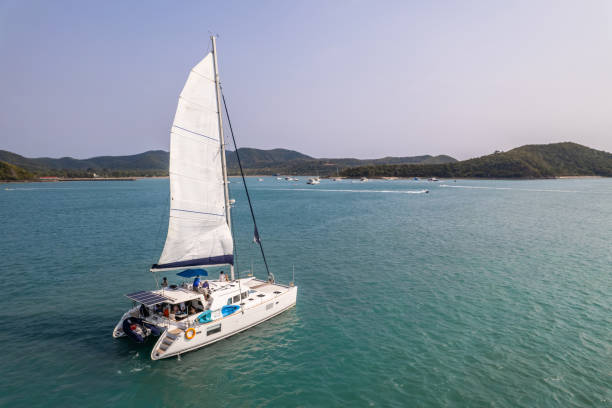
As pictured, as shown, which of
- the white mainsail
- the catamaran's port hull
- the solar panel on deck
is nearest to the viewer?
the catamaran's port hull

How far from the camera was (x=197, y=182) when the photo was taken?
19344 millimetres

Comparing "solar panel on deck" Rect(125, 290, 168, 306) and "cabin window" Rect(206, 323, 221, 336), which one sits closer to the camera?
"solar panel on deck" Rect(125, 290, 168, 306)

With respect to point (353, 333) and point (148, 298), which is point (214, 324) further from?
point (353, 333)

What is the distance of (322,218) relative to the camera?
66625 mm

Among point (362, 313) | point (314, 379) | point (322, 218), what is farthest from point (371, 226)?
point (314, 379)

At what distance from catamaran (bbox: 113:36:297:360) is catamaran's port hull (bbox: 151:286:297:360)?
0.17 feet

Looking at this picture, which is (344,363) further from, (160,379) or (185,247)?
(185,247)

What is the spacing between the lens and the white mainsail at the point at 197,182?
18266 mm

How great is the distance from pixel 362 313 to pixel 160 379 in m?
12.8

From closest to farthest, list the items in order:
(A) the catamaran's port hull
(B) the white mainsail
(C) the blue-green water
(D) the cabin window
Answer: (C) the blue-green water, (A) the catamaran's port hull, (D) the cabin window, (B) the white mainsail

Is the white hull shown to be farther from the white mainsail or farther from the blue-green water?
the white mainsail

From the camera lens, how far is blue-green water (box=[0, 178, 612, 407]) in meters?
14.3

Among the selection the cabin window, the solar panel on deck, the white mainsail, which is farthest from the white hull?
the white mainsail

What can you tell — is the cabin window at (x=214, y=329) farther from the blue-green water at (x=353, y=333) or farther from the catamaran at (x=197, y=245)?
the blue-green water at (x=353, y=333)
